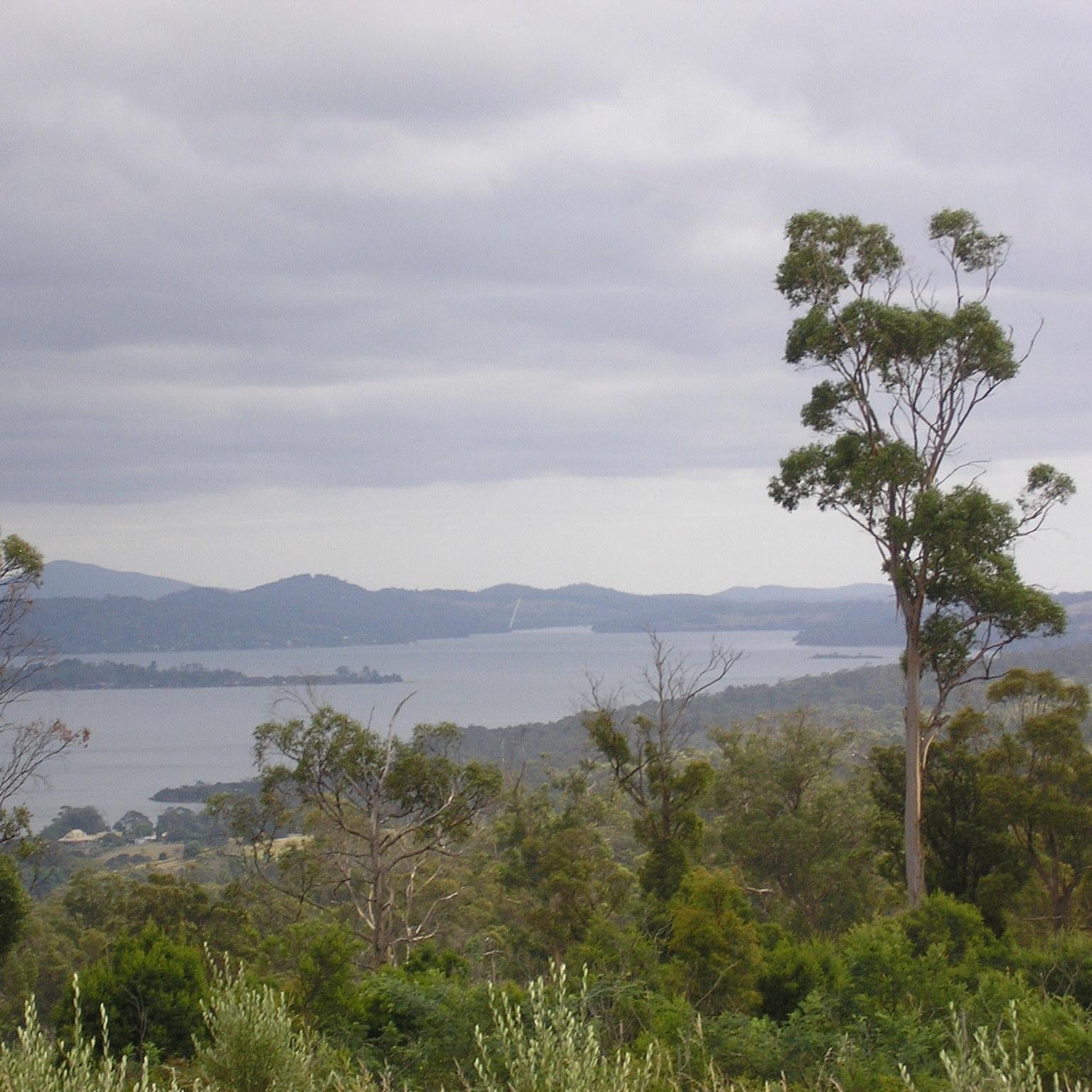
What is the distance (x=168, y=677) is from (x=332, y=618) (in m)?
40.6

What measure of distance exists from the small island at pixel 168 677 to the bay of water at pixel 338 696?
160 centimetres

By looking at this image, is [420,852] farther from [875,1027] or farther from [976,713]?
[875,1027]

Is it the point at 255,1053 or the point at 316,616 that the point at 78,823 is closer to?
the point at 255,1053

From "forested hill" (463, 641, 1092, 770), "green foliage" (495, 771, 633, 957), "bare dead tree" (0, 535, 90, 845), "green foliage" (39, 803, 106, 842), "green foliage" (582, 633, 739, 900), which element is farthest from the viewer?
"forested hill" (463, 641, 1092, 770)

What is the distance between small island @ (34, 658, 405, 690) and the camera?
117 meters

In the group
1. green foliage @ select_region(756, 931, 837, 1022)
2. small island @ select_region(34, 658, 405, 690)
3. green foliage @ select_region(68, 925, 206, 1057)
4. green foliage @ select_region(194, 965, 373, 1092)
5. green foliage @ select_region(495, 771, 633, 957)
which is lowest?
small island @ select_region(34, 658, 405, 690)

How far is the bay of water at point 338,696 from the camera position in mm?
86062

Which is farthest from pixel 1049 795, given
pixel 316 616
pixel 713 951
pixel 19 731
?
pixel 316 616

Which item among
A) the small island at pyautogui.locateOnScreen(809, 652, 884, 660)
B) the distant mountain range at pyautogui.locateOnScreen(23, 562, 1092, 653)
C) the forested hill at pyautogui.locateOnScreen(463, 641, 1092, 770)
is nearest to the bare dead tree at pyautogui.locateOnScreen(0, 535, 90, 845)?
the forested hill at pyautogui.locateOnScreen(463, 641, 1092, 770)

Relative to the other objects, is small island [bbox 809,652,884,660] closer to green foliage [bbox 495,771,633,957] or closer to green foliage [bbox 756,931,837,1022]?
green foliage [bbox 495,771,633,957]

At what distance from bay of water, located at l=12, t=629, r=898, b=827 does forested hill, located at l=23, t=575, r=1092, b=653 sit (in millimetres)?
1991

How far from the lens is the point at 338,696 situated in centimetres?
10400

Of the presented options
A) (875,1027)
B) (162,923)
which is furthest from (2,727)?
(875,1027)

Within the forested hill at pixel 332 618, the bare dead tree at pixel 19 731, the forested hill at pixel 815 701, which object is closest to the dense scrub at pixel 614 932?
the bare dead tree at pixel 19 731
